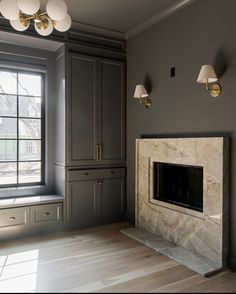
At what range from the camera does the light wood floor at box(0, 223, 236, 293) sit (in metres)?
2.20

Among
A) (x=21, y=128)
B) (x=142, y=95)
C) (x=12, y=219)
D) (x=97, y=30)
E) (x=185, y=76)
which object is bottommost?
(x=12, y=219)

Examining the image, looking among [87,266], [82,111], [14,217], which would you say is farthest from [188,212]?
[14,217]

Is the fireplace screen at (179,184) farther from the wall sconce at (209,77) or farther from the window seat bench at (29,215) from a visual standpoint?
the window seat bench at (29,215)

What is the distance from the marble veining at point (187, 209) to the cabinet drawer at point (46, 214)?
109 cm

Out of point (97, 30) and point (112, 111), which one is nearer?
point (97, 30)

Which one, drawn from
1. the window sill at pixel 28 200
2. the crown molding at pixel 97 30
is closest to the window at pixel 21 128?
the window sill at pixel 28 200

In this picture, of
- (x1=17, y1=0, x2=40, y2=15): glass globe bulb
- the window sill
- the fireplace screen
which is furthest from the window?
(x1=17, y1=0, x2=40, y2=15): glass globe bulb

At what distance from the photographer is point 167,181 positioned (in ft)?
11.0

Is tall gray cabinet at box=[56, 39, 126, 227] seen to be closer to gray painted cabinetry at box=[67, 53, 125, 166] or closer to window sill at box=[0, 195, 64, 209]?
gray painted cabinetry at box=[67, 53, 125, 166]

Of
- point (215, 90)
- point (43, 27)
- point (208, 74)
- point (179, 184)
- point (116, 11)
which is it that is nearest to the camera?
point (43, 27)

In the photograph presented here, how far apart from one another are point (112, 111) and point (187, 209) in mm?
1792

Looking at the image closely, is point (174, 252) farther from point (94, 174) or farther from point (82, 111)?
point (82, 111)

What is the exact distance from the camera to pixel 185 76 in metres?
3.02

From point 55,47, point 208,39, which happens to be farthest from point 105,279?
point 55,47
